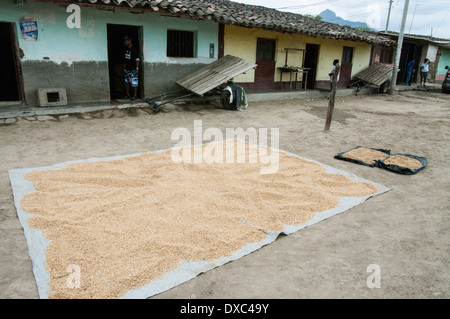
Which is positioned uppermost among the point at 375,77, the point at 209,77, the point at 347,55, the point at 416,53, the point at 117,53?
the point at 416,53

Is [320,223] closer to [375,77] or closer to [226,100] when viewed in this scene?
[226,100]

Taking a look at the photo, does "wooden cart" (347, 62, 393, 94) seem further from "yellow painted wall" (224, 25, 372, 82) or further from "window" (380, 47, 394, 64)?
"window" (380, 47, 394, 64)

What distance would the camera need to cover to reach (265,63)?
11.8 m

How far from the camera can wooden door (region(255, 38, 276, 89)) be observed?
11641 mm

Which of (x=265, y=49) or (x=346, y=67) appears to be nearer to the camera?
(x=265, y=49)

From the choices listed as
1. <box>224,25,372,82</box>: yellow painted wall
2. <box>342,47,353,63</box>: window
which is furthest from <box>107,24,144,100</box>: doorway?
<box>342,47,353,63</box>: window

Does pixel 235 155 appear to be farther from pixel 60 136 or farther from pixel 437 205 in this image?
pixel 60 136

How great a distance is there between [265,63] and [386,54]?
9.18m

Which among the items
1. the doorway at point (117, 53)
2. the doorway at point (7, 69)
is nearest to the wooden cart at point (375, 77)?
the doorway at point (117, 53)

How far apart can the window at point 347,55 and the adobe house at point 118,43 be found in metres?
2.54

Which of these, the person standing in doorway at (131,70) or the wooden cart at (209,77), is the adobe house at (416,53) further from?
the person standing in doorway at (131,70)

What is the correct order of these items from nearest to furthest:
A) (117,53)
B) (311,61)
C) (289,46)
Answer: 1. (117,53)
2. (289,46)
3. (311,61)

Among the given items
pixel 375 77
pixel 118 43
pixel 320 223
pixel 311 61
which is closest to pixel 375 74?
pixel 375 77

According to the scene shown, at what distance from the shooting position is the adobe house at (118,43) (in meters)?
7.18
